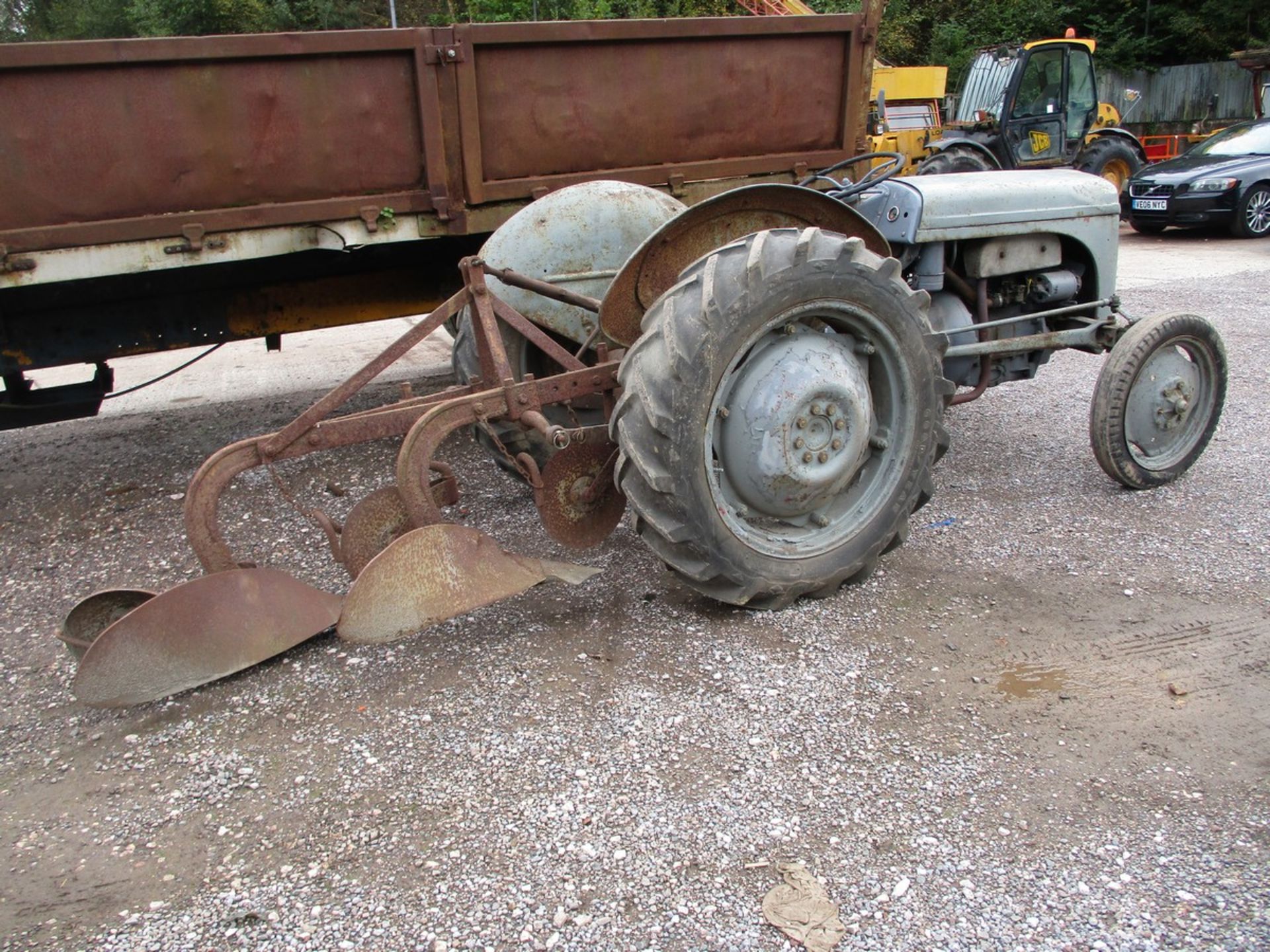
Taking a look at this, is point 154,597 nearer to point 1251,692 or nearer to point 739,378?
point 739,378

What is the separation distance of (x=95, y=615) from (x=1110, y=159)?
15.4 metres

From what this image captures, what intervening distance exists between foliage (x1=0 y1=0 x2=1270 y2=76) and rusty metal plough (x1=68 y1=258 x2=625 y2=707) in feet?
62.6

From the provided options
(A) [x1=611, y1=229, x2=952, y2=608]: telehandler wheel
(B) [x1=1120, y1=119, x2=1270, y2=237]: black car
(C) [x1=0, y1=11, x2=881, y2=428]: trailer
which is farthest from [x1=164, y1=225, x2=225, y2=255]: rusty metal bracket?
(B) [x1=1120, y1=119, x2=1270, y2=237]: black car

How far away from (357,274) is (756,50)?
243cm

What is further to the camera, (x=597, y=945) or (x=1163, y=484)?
(x=1163, y=484)

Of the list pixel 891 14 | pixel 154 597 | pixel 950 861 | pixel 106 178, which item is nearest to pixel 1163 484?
pixel 950 861

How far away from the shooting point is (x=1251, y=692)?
2.85 meters

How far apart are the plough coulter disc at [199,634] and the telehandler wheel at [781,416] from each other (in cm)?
107

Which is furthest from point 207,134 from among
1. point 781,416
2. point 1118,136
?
point 1118,136

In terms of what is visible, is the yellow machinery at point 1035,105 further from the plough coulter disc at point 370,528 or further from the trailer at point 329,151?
the plough coulter disc at point 370,528

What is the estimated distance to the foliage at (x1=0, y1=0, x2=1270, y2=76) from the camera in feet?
72.3

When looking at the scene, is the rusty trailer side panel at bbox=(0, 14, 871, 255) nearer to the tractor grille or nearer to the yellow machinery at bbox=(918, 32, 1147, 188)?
the tractor grille

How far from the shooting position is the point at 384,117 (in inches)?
178

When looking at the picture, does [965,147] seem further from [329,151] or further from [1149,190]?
[329,151]
